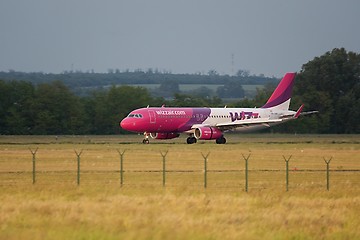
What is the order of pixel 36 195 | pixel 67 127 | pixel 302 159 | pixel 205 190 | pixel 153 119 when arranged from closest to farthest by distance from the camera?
pixel 36 195 → pixel 205 190 → pixel 302 159 → pixel 153 119 → pixel 67 127

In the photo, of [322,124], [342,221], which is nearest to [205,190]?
[342,221]

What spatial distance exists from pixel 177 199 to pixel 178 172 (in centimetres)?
1291

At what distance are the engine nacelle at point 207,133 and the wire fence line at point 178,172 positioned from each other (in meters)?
16.4

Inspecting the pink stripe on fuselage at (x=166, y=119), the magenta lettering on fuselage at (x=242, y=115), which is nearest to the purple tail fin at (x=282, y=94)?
the magenta lettering on fuselage at (x=242, y=115)

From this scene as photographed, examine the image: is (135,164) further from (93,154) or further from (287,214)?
(287,214)

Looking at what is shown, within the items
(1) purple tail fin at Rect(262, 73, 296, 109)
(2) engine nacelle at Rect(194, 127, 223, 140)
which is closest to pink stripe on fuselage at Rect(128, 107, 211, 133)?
(2) engine nacelle at Rect(194, 127, 223, 140)

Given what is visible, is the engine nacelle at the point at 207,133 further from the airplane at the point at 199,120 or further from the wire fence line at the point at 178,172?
the wire fence line at the point at 178,172

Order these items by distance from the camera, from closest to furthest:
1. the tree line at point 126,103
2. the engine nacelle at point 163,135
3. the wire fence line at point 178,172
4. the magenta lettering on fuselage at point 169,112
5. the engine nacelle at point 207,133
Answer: the wire fence line at point 178,172
the magenta lettering on fuselage at point 169,112
the engine nacelle at point 207,133
the engine nacelle at point 163,135
the tree line at point 126,103

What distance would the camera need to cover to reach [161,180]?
43.8 m

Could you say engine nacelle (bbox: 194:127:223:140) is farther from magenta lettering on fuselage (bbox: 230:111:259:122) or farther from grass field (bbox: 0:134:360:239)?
grass field (bbox: 0:134:360:239)

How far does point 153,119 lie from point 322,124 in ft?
125

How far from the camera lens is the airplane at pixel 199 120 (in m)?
77.5

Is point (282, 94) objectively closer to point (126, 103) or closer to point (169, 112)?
point (169, 112)

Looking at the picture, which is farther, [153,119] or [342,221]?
[153,119]
